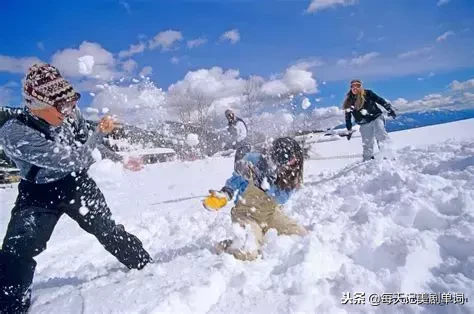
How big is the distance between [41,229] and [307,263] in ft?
6.59

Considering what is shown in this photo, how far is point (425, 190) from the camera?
4.22 meters

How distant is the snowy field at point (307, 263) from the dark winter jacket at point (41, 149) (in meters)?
0.93

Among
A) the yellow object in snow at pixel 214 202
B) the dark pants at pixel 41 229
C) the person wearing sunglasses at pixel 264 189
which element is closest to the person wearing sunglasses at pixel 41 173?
the dark pants at pixel 41 229

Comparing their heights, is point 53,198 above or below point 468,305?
above

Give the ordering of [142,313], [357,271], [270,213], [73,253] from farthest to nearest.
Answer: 1. [73,253]
2. [270,213]
3. [357,271]
4. [142,313]

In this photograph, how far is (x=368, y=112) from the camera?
7898 mm

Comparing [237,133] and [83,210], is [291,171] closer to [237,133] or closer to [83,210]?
[83,210]

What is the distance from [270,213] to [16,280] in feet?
7.66

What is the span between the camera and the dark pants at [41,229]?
8.54 feet

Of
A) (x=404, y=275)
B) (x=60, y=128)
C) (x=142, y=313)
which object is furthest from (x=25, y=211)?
(x=404, y=275)

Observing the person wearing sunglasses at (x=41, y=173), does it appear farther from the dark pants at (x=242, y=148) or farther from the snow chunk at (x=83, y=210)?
the dark pants at (x=242, y=148)

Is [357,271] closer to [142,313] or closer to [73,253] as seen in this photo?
[142,313]

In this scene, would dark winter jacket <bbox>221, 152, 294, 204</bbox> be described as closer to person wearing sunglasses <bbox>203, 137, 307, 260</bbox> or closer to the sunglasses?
person wearing sunglasses <bbox>203, 137, 307, 260</bbox>

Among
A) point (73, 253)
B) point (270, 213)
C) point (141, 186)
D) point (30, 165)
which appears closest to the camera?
point (30, 165)
